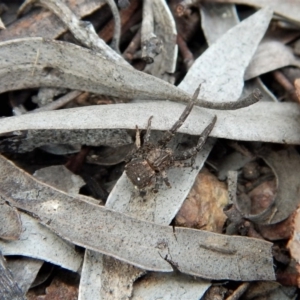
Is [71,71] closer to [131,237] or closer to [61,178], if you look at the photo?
[61,178]

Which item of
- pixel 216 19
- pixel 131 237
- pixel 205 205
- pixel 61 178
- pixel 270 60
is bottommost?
pixel 205 205

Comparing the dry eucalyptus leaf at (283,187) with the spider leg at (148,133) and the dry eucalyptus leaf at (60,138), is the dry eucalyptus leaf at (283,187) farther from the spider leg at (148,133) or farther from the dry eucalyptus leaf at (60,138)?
the dry eucalyptus leaf at (60,138)

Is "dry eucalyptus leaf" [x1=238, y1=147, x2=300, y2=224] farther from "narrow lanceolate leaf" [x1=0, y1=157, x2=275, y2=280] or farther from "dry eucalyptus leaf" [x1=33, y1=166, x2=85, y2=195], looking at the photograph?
"dry eucalyptus leaf" [x1=33, y1=166, x2=85, y2=195]

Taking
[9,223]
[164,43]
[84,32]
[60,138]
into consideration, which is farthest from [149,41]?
[9,223]

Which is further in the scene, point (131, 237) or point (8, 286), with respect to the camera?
point (131, 237)

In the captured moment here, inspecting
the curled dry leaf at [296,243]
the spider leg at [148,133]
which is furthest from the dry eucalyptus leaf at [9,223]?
the curled dry leaf at [296,243]
